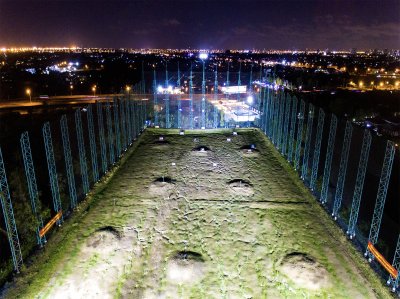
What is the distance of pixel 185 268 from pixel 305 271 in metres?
3.57

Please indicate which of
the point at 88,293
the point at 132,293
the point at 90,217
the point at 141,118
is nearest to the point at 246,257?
the point at 132,293

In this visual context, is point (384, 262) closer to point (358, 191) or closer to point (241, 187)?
point (358, 191)

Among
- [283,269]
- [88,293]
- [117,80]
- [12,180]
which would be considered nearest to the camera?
[88,293]

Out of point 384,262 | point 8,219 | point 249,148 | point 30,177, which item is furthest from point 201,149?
point 384,262

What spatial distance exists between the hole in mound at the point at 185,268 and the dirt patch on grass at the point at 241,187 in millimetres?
4638

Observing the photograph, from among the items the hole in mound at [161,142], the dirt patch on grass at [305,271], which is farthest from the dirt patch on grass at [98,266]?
the hole in mound at [161,142]

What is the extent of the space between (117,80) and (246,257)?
53101 millimetres

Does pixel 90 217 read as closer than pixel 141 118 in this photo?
Yes

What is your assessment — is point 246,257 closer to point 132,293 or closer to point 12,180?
point 132,293

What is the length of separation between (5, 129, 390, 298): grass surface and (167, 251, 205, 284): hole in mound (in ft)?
0.10

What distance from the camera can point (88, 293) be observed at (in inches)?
351

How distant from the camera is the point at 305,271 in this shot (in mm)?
9625

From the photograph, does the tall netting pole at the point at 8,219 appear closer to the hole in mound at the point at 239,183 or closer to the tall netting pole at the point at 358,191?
the hole in mound at the point at 239,183

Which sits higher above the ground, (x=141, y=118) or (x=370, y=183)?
(x=141, y=118)
